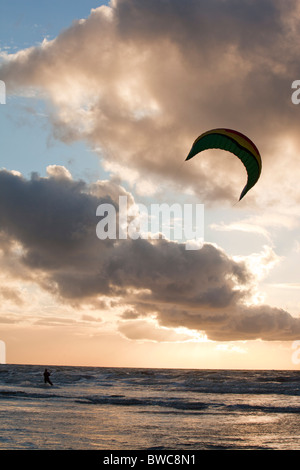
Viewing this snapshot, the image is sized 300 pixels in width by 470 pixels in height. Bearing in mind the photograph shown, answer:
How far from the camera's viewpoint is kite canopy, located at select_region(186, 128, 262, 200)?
52.6 feet

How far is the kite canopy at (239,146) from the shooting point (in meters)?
16.0

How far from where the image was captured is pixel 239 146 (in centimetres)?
1611

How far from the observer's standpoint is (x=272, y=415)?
75.2ft

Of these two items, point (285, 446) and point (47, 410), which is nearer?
point (285, 446)
